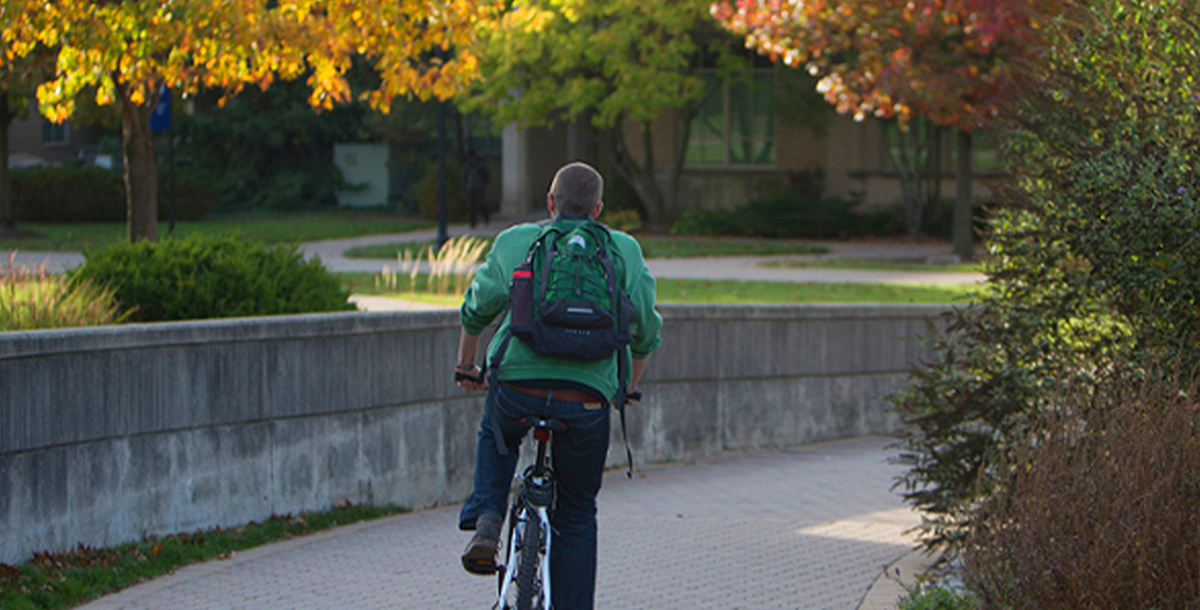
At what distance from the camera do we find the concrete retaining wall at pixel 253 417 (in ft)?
21.2

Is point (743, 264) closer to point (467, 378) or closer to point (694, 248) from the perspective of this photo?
point (694, 248)

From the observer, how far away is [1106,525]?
4.46 metres

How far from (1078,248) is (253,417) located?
13.4 ft

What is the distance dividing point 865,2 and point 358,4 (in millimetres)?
11890

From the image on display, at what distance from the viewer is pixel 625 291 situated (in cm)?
465

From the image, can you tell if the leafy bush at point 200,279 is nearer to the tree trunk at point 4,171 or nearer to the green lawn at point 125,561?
the green lawn at point 125,561

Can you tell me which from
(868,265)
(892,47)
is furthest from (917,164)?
(892,47)

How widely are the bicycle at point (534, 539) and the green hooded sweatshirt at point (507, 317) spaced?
152 mm

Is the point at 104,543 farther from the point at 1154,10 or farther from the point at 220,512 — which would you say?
the point at 1154,10

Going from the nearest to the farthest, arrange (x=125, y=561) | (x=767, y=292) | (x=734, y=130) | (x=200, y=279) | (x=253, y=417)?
(x=125, y=561) → (x=253, y=417) → (x=200, y=279) → (x=767, y=292) → (x=734, y=130)

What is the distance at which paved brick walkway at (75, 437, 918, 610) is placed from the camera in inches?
245

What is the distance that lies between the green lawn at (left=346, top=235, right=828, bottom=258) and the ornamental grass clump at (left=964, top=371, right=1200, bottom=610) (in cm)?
1858

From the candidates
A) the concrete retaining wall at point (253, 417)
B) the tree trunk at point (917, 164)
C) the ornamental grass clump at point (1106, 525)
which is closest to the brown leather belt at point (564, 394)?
the ornamental grass clump at point (1106, 525)

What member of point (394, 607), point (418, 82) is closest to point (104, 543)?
point (394, 607)
